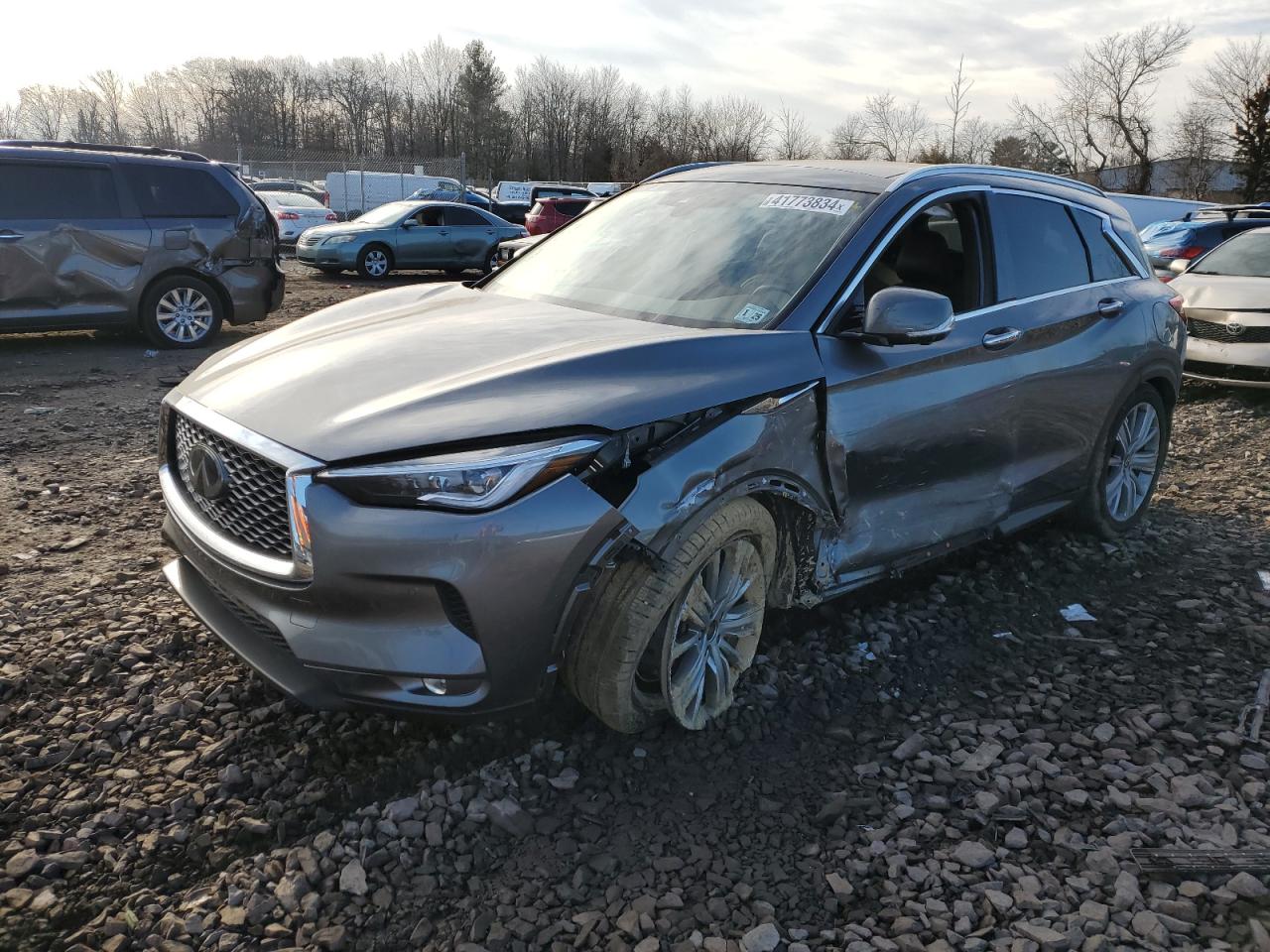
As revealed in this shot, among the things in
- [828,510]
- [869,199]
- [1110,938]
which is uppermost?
[869,199]

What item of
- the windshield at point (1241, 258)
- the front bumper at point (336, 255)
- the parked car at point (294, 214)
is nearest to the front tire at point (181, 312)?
the front bumper at point (336, 255)

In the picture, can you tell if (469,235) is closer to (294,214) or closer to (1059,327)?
(294,214)

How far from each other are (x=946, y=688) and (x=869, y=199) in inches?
70.6

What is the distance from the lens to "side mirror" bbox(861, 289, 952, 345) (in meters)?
3.15

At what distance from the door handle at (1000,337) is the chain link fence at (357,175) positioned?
98.9ft

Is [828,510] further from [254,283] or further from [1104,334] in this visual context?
[254,283]

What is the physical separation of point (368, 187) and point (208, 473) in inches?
1333

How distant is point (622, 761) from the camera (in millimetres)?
2973

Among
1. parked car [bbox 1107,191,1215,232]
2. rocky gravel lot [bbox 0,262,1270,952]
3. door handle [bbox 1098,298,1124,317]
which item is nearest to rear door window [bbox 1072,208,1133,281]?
door handle [bbox 1098,298,1124,317]

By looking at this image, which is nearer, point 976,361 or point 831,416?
point 831,416

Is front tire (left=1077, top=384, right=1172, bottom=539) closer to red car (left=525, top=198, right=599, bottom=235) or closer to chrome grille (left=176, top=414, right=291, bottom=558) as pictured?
chrome grille (left=176, top=414, right=291, bottom=558)

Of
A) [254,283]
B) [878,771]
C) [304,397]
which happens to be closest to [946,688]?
[878,771]

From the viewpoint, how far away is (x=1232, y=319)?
8.58 metres

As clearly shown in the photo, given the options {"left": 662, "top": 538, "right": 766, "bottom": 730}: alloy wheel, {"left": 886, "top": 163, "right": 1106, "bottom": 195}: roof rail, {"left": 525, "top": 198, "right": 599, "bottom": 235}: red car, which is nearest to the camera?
{"left": 662, "top": 538, "right": 766, "bottom": 730}: alloy wheel
